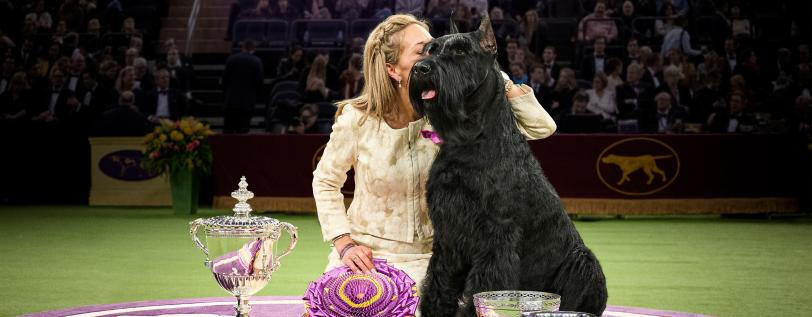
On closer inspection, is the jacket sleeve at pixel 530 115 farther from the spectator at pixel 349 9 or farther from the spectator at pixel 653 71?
the spectator at pixel 349 9

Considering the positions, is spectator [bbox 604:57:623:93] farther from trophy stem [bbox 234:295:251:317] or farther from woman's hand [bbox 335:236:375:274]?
woman's hand [bbox 335:236:375:274]

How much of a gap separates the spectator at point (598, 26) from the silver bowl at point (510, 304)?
11244mm

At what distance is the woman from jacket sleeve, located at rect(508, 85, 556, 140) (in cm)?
37

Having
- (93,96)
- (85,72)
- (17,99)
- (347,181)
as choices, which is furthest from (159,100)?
(347,181)

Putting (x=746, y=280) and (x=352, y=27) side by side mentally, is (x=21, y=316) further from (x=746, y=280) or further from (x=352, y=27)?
(x=352, y=27)

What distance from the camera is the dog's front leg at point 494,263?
2801mm

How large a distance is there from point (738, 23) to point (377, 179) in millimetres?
11122

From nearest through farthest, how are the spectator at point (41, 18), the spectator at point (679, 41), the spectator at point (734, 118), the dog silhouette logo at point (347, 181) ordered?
the dog silhouette logo at point (347, 181), the spectator at point (734, 118), the spectator at point (679, 41), the spectator at point (41, 18)

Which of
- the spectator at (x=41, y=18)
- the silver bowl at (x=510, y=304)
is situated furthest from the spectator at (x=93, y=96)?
the silver bowl at (x=510, y=304)

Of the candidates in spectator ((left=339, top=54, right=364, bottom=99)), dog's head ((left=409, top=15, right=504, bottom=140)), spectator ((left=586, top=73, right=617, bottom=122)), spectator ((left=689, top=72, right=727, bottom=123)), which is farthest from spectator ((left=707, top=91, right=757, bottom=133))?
dog's head ((left=409, top=15, right=504, bottom=140))

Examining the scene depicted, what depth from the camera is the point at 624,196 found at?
10109mm

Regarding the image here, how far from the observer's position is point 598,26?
13727 mm

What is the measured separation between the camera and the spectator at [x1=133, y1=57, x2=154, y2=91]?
44.5ft

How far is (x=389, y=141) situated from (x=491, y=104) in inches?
29.2
